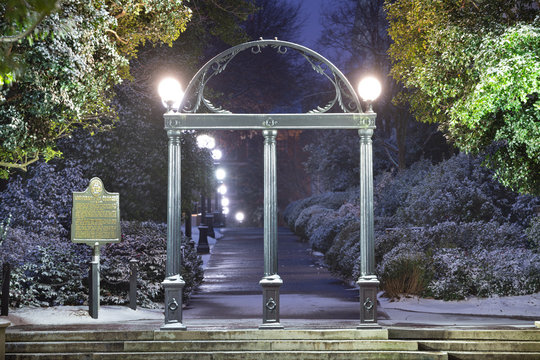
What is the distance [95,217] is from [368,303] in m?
6.36

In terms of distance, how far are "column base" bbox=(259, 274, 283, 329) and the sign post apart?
4.68m

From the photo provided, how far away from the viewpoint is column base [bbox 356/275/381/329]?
37.5ft

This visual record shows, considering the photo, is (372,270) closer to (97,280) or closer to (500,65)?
(500,65)

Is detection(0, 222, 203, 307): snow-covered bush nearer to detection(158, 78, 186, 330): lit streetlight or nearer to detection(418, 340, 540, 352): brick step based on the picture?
detection(158, 78, 186, 330): lit streetlight

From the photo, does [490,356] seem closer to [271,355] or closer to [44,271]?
[271,355]

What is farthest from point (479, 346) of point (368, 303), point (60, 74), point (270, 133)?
point (60, 74)

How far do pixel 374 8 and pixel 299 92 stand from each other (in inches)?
363

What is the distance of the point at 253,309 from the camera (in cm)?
1641

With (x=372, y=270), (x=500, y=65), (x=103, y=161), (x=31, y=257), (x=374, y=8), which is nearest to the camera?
(x=372, y=270)

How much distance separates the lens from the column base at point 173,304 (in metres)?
11.4

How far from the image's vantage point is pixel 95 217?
15094 millimetres

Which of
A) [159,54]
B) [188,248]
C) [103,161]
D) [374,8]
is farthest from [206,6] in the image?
[374,8]

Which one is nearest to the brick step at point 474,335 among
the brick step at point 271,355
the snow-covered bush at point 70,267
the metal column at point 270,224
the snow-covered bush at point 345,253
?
the brick step at point 271,355

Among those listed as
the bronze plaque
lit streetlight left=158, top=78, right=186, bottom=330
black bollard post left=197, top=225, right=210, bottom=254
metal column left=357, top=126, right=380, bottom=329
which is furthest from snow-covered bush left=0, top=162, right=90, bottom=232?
black bollard post left=197, top=225, right=210, bottom=254
